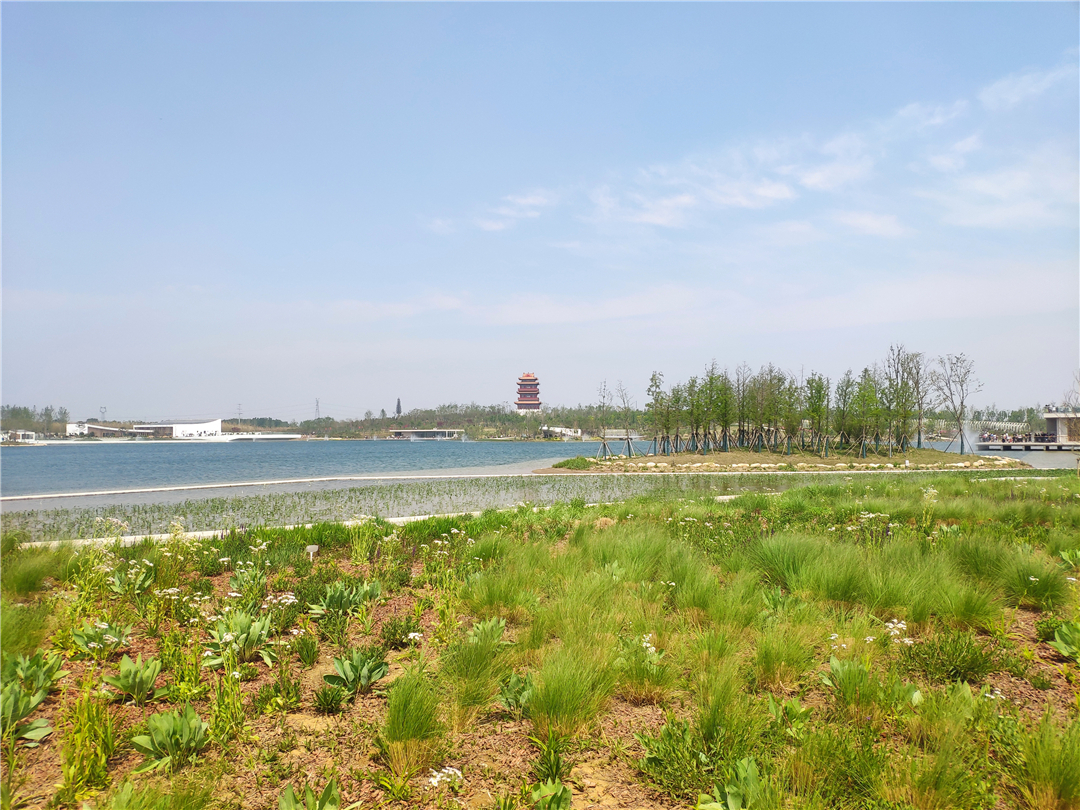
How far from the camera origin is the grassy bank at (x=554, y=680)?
8.14 ft

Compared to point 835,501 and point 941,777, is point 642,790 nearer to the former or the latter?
point 941,777

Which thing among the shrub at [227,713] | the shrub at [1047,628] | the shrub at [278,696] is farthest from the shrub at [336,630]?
the shrub at [1047,628]

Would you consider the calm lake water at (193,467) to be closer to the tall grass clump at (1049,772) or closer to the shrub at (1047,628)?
the tall grass clump at (1049,772)

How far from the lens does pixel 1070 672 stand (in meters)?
3.63

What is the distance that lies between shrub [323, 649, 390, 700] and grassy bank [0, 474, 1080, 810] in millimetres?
16

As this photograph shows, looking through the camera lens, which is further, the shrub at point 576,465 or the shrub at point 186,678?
the shrub at point 576,465

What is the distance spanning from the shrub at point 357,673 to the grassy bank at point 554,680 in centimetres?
2

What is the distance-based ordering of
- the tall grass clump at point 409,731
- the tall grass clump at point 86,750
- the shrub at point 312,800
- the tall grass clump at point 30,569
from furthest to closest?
1. the tall grass clump at point 30,569
2. the tall grass clump at point 409,731
3. the tall grass clump at point 86,750
4. the shrub at point 312,800

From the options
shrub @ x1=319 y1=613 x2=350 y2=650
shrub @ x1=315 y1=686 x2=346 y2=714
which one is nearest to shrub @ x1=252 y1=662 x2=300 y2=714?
shrub @ x1=315 y1=686 x2=346 y2=714

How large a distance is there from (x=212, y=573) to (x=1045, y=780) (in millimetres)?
6765

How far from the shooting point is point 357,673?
339 centimetres

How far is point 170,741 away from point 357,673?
1015 mm

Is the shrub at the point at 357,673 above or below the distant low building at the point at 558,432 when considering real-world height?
above

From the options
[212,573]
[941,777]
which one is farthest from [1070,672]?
[212,573]
